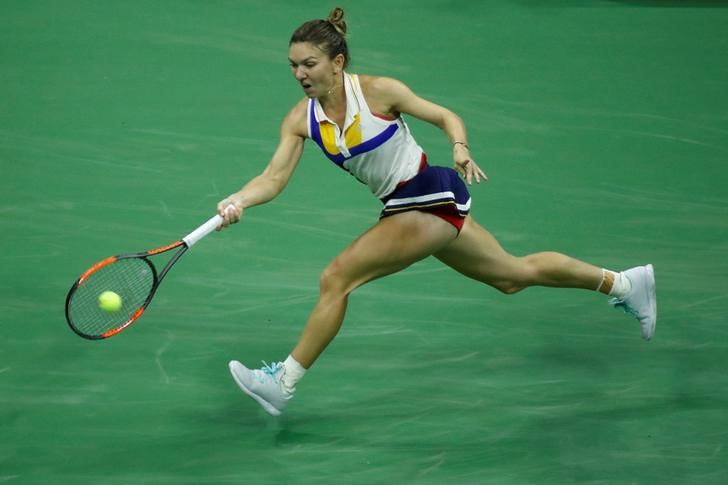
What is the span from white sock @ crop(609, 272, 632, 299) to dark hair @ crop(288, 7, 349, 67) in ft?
5.98

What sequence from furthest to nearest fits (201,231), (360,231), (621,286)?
(360,231) → (621,286) → (201,231)

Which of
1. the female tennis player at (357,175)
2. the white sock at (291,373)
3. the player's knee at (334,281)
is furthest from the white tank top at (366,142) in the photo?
the white sock at (291,373)

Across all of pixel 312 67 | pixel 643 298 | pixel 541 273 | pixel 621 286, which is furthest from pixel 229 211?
pixel 643 298

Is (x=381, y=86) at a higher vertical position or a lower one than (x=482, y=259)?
higher

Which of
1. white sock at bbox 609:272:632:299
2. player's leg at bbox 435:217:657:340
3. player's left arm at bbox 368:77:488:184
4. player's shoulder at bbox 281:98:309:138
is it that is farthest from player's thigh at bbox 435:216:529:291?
player's shoulder at bbox 281:98:309:138

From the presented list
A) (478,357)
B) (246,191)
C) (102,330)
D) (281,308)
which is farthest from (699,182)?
(102,330)

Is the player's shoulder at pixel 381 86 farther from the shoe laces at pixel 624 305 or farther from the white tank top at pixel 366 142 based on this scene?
the shoe laces at pixel 624 305

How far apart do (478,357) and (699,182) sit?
2.61 meters

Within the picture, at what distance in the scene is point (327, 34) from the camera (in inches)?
198

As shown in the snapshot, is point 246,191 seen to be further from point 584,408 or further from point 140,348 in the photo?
point 584,408

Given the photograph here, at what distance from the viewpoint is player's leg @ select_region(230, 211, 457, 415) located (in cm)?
514

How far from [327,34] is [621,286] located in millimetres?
1981

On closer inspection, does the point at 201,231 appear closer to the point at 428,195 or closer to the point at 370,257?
the point at 370,257

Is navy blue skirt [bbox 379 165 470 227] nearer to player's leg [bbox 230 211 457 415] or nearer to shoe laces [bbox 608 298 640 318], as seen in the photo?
player's leg [bbox 230 211 457 415]
